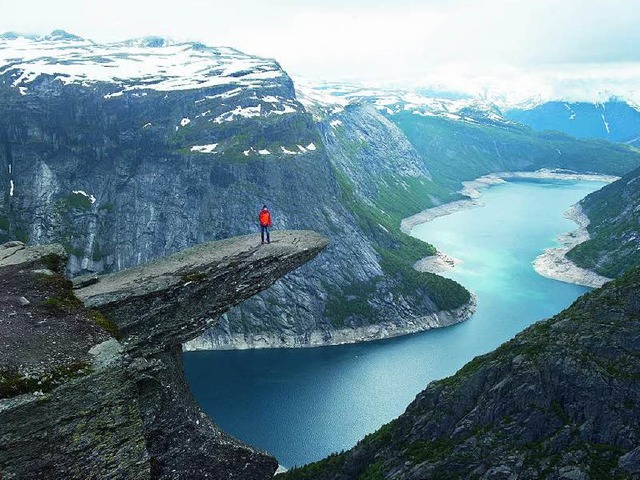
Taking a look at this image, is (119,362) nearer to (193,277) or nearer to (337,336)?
(193,277)

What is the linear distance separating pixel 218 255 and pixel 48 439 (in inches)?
554

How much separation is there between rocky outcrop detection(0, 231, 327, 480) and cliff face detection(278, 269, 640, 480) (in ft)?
112

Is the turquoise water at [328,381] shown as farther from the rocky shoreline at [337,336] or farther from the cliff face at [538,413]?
the cliff face at [538,413]

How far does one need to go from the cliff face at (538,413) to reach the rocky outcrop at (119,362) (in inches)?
1346

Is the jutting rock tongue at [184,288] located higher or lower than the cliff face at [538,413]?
higher

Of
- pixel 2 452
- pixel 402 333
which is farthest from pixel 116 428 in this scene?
pixel 402 333

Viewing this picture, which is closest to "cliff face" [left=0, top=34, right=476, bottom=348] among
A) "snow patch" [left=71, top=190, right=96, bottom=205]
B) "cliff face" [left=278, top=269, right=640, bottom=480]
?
"snow patch" [left=71, top=190, right=96, bottom=205]

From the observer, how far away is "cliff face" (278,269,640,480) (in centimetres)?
5222

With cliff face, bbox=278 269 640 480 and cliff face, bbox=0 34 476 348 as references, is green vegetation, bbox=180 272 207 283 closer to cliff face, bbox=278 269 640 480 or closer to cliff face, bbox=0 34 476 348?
cliff face, bbox=278 269 640 480

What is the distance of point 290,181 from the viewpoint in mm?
198625

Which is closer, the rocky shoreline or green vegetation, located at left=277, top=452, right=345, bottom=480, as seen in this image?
green vegetation, located at left=277, top=452, right=345, bottom=480

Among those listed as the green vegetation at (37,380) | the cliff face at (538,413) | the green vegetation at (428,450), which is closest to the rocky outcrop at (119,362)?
the green vegetation at (37,380)

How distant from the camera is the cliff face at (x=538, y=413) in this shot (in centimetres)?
5222

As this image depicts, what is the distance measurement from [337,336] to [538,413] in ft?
375
